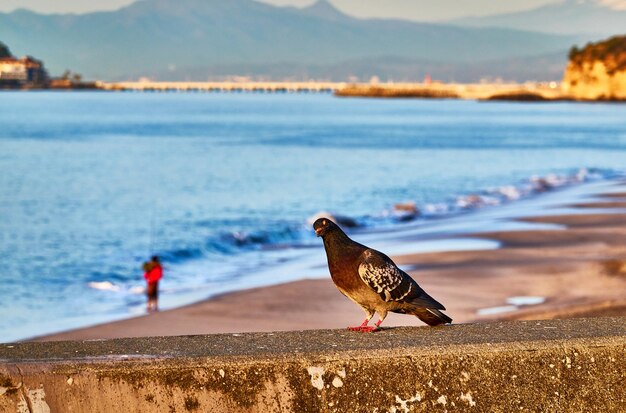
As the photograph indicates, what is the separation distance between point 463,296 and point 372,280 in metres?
10.2

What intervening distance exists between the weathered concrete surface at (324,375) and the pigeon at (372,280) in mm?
579

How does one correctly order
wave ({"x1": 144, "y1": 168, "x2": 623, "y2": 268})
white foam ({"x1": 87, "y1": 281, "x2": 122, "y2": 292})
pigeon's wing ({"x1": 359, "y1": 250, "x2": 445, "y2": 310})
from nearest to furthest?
1. pigeon's wing ({"x1": 359, "y1": 250, "x2": 445, "y2": 310})
2. white foam ({"x1": 87, "y1": 281, "x2": 122, "y2": 292})
3. wave ({"x1": 144, "y1": 168, "x2": 623, "y2": 268})

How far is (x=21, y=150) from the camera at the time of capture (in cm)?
8062

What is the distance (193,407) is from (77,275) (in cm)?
1932

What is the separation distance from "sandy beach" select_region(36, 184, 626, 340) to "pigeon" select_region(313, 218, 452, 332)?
24.9 feet

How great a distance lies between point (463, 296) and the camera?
47.2ft

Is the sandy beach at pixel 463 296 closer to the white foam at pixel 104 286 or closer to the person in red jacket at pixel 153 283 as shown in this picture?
the person in red jacket at pixel 153 283

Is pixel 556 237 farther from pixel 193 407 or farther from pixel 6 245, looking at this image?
pixel 193 407

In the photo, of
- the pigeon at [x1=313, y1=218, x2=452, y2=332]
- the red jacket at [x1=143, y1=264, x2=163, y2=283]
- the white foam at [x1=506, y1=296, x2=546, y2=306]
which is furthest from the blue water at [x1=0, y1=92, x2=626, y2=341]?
the pigeon at [x1=313, y1=218, x2=452, y2=332]

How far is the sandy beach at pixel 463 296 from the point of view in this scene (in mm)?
12961

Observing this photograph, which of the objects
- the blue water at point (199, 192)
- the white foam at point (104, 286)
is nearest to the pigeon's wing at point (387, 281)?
the blue water at point (199, 192)

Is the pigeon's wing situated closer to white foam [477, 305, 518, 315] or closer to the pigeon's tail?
the pigeon's tail

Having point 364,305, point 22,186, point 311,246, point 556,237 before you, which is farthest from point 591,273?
point 22,186

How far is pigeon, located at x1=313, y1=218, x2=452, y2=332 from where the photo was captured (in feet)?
14.3
